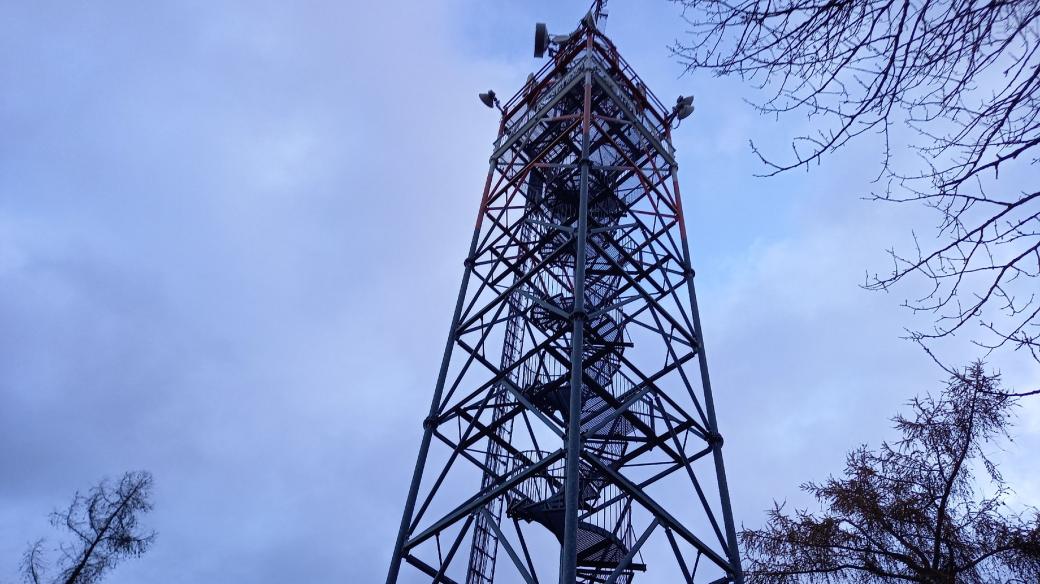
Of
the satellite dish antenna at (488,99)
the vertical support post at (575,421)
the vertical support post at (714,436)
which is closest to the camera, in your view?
the vertical support post at (575,421)

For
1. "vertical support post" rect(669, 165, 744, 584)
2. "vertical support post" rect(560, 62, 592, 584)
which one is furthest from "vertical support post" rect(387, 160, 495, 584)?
"vertical support post" rect(669, 165, 744, 584)

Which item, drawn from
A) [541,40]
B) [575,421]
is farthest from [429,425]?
[541,40]

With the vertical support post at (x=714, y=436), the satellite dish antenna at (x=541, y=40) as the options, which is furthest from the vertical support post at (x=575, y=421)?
the satellite dish antenna at (x=541, y=40)

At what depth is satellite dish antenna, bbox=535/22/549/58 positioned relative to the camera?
18.5 m

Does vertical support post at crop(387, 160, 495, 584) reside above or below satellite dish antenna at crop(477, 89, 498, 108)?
below

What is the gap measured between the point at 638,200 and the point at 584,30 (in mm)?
5029

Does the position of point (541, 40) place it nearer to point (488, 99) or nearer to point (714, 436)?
point (488, 99)

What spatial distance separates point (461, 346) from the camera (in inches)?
524

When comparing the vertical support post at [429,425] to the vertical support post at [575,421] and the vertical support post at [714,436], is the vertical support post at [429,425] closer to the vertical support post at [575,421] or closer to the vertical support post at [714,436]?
the vertical support post at [575,421]

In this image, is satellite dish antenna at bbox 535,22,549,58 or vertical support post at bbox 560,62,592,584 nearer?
vertical support post at bbox 560,62,592,584

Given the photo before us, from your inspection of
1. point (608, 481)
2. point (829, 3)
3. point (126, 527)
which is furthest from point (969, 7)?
point (126, 527)

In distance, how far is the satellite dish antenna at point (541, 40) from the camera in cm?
1847

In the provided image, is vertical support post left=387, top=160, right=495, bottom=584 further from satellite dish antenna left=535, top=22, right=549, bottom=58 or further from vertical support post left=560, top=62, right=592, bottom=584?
satellite dish antenna left=535, top=22, right=549, bottom=58

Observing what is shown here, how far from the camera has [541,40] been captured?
1853 centimetres
